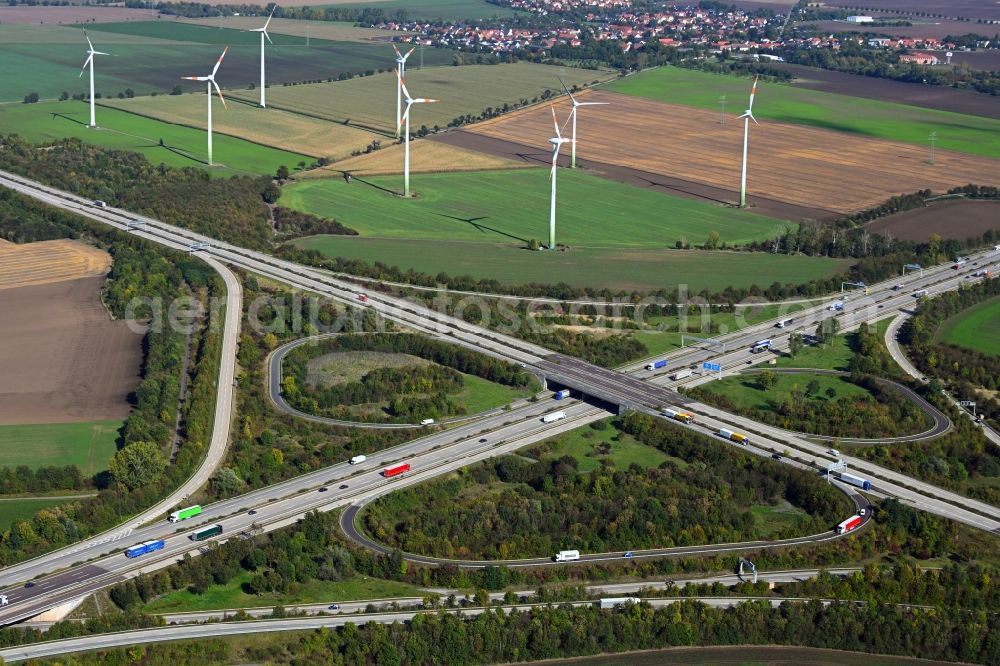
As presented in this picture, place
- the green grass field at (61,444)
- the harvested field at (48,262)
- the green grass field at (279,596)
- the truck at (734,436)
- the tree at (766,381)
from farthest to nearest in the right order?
the harvested field at (48,262) → the tree at (766,381) → the truck at (734,436) → the green grass field at (61,444) → the green grass field at (279,596)

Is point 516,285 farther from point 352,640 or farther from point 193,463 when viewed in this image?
point 352,640

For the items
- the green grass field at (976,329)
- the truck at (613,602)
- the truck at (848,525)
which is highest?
the green grass field at (976,329)

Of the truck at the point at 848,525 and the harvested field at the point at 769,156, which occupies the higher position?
the harvested field at the point at 769,156

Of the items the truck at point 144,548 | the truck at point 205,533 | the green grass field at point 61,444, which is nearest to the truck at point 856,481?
the truck at point 205,533

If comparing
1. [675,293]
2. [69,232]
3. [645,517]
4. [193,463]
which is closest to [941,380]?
[675,293]

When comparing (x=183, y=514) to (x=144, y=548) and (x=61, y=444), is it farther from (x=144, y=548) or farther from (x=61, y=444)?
(x=61, y=444)

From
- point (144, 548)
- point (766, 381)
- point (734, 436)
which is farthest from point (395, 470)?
point (766, 381)

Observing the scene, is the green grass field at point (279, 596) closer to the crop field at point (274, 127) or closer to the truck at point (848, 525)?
the truck at point (848, 525)
